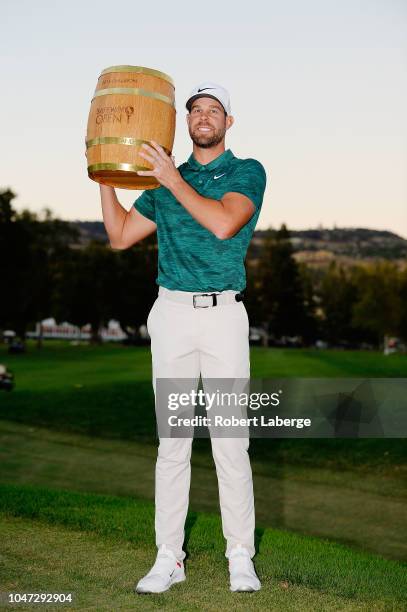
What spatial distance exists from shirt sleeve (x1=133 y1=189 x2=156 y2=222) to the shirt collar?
1.01 ft

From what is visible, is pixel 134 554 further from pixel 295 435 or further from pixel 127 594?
pixel 295 435

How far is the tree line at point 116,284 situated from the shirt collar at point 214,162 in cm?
5318

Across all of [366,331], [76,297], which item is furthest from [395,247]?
[76,297]

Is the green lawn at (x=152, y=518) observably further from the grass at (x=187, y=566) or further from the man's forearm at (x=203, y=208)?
the man's forearm at (x=203, y=208)

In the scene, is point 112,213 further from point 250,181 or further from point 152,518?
point 152,518

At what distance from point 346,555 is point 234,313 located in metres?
2.34

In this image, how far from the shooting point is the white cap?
4.53 m

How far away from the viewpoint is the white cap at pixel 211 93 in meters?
4.53

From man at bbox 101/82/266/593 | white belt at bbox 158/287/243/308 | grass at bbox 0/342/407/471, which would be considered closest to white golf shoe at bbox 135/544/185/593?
man at bbox 101/82/266/593

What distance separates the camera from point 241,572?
4527mm

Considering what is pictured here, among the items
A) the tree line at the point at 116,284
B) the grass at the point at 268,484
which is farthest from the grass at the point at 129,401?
the tree line at the point at 116,284

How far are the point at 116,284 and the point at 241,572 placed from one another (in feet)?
214

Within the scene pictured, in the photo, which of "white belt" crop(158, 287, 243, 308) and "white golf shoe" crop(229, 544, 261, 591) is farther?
"white belt" crop(158, 287, 243, 308)

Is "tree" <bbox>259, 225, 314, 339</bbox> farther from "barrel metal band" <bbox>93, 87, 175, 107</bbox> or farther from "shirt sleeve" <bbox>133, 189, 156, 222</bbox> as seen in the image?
"barrel metal band" <bbox>93, 87, 175, 107</bbox>
